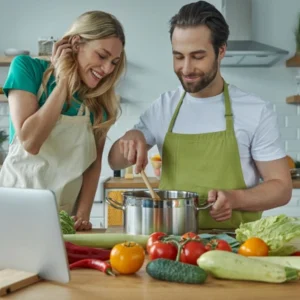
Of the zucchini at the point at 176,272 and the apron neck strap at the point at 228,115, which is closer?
the zucchini at the point at 176,272

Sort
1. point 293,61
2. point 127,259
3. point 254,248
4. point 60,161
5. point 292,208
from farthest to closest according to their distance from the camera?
point 293,61 < point 292,208 < point 60,161 < point 254,248 < point 127,259

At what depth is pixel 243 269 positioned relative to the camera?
1.24 m

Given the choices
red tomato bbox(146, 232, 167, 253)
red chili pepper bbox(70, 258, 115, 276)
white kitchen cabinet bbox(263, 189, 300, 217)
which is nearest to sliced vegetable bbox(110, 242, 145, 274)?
red chili pepper bbox(70, 258, 115, 276)

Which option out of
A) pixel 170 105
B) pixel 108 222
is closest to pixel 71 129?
pixel 170 105

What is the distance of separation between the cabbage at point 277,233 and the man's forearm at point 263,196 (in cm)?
28

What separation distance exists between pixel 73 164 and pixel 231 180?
0.62 metres

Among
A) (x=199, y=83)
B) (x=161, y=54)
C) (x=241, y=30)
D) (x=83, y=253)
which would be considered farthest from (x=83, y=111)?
(x=241, y=30)

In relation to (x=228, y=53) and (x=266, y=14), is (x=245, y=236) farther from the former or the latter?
(x=266, y=14)

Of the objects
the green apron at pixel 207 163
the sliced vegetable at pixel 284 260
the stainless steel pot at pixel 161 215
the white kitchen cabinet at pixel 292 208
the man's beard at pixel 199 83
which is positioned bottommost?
the white kitchen cabinet at pixel 292 208

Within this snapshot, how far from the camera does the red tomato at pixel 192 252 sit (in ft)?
4.47

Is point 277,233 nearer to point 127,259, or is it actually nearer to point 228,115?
point 127,259

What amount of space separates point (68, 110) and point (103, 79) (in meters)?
0.19

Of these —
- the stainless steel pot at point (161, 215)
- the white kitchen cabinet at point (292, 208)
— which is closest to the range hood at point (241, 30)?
the white kitchen cabinet at point (292, 208)

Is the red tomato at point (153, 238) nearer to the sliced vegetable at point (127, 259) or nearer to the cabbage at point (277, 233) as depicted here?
the sliced vegetable at point (127, 259)
